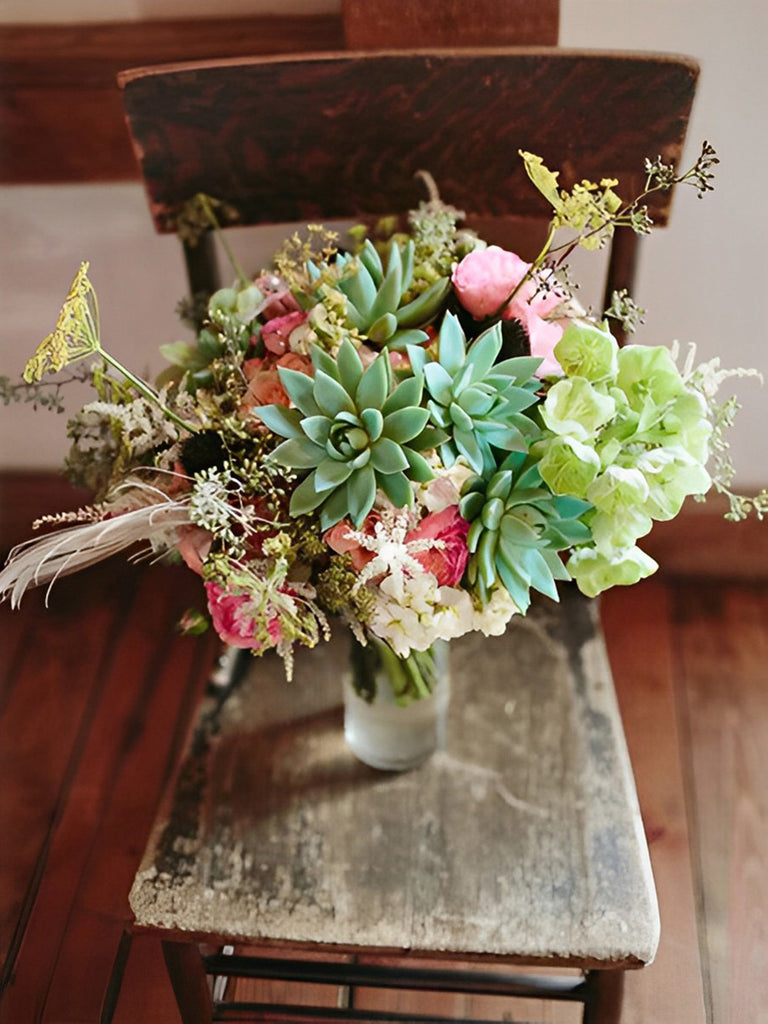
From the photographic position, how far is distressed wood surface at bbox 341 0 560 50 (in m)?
0.93

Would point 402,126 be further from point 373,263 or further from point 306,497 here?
point 306,497

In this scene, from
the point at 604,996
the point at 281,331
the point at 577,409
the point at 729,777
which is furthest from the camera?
the point at 729,777

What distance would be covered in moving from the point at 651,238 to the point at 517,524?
0.68m

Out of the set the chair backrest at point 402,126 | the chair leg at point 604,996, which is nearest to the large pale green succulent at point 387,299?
the chair backrest at point 402,126

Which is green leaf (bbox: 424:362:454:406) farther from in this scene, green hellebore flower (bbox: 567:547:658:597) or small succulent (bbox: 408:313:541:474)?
green hellebore flower (bbox: 567:547:658:597)

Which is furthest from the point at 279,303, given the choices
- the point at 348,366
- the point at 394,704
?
the point at 394,704

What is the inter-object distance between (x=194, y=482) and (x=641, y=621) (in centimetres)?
100

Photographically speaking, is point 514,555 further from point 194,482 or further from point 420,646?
point 194,482

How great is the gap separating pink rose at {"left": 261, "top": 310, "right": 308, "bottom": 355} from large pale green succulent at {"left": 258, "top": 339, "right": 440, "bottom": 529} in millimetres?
82

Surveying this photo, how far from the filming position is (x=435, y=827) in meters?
0.89

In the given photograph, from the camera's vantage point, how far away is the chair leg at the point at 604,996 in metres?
0.87

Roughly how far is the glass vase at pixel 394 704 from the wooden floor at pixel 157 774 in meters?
0.49

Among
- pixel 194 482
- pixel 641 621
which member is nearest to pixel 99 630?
pixel 641 621

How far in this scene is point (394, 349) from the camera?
688 mm
